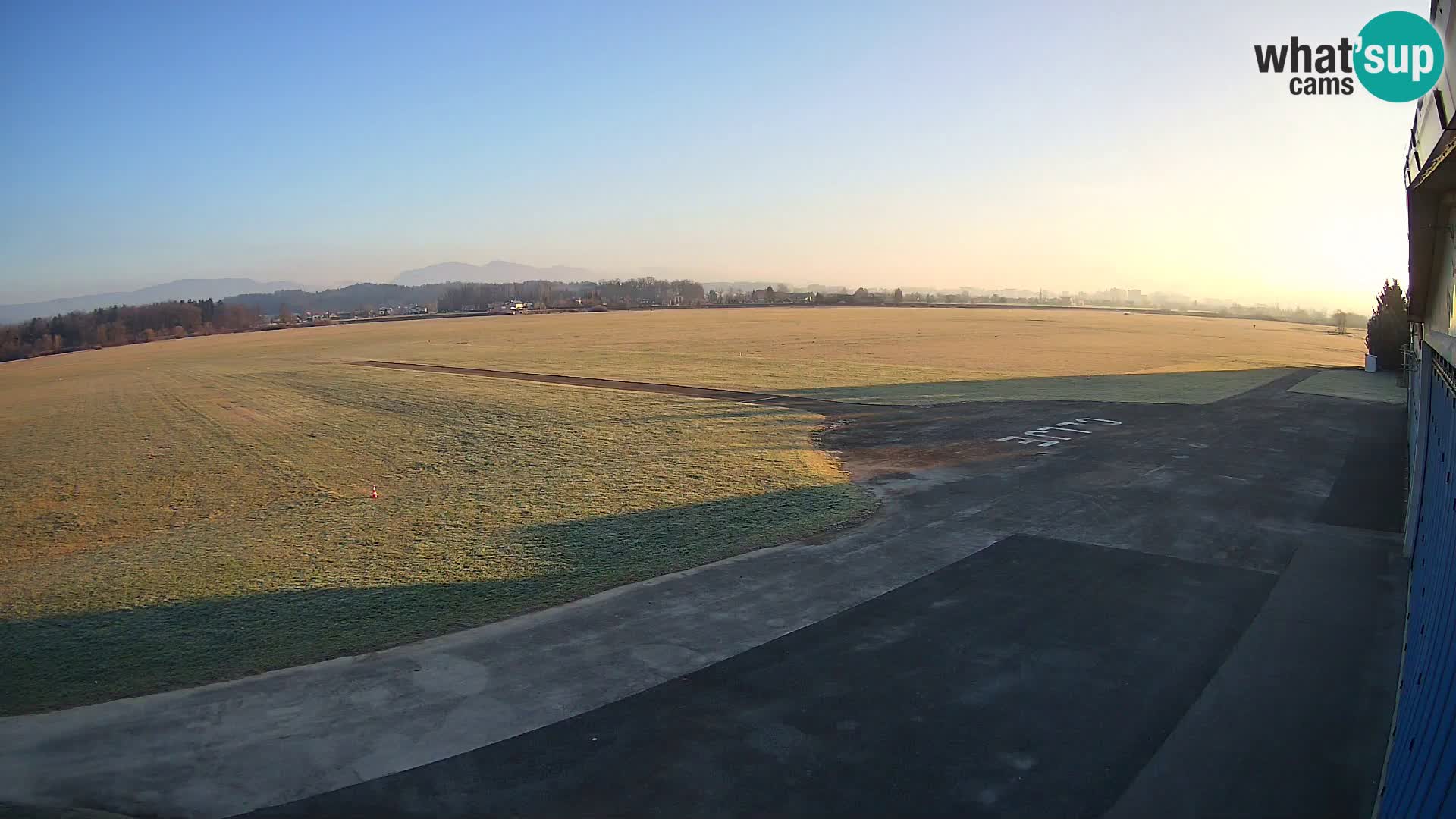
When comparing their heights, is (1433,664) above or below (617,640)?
above

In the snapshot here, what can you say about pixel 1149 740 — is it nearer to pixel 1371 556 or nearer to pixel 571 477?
pixel 1371 556

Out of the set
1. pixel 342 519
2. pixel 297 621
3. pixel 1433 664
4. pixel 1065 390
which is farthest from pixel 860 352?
pixel 1433 664

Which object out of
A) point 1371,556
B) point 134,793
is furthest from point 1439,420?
point 134,793

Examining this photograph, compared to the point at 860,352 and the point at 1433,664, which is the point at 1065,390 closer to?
the point at 860,352

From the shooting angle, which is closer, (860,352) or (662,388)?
(662,388)

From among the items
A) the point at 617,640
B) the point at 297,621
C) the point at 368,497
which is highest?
the point at 368,497

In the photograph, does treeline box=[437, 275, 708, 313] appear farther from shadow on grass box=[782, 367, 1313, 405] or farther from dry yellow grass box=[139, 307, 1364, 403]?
shadow on grass box=[782, 367, 1313, 405]
